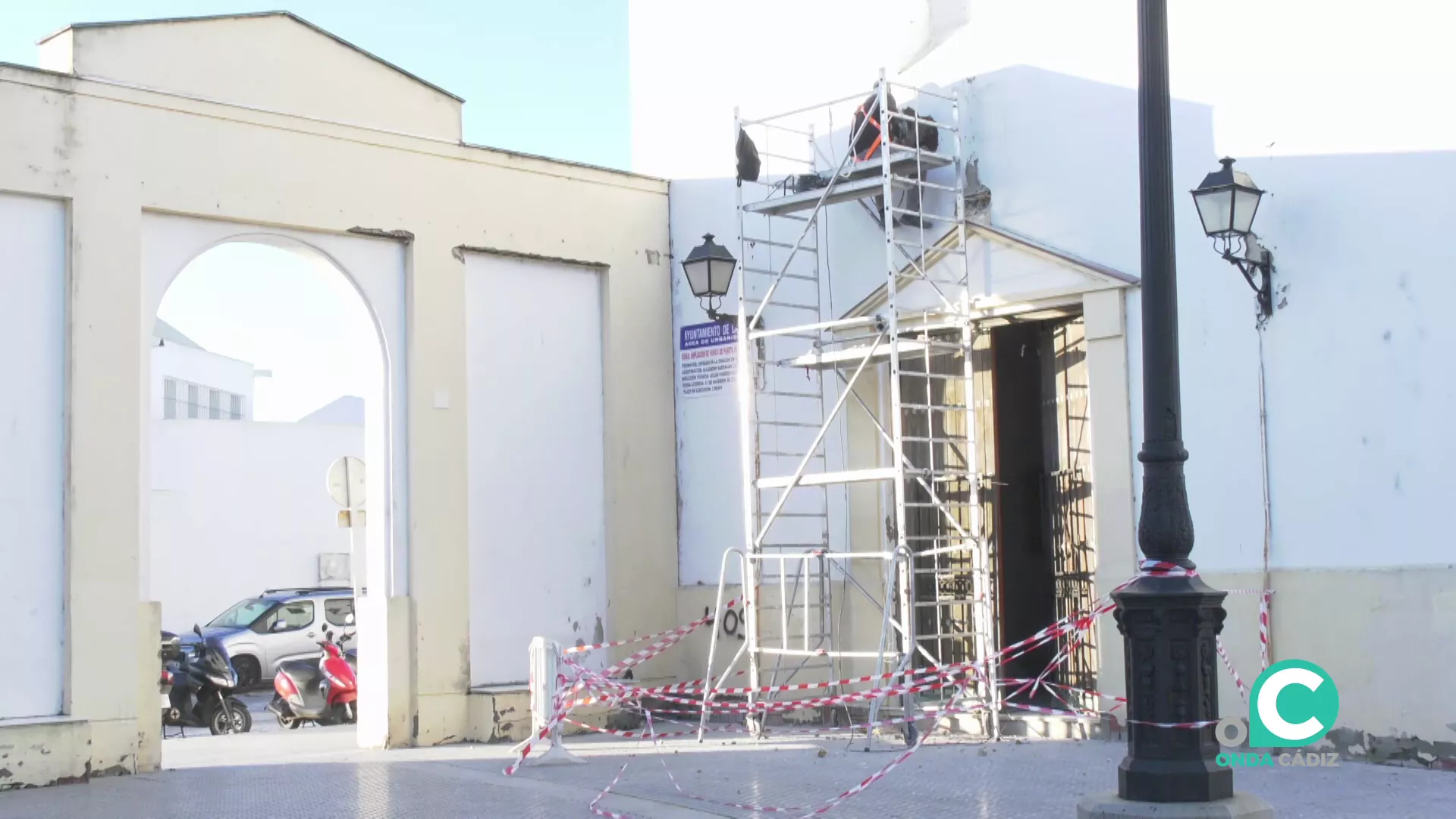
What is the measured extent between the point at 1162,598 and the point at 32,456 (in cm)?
814

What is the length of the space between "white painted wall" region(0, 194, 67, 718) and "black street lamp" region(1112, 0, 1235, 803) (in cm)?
781

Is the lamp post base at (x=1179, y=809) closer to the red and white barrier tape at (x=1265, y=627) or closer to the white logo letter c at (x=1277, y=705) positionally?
the white logo letter c at (x=1277, y=705)

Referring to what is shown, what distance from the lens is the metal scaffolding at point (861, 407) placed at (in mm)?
11602

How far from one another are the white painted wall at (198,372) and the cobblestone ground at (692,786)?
26973 millimetres

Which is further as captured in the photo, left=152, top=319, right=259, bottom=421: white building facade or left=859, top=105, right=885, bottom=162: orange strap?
left=152, top=319, right=259, bottom=421: white building facade

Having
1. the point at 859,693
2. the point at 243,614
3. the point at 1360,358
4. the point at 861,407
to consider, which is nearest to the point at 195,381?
the point at 243,614

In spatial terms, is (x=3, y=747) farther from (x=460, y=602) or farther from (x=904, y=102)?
(x=904, y=102)

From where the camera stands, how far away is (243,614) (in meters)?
22.5

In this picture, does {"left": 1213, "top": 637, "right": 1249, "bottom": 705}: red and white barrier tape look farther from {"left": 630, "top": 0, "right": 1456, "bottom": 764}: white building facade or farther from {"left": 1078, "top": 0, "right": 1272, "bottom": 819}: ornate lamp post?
{"left": 1078, "top": 0, "right": 1272, "bottom": 819}: ornate lamp post

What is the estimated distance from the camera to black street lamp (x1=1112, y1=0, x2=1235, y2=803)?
633 cm

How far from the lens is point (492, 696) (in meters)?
12.6

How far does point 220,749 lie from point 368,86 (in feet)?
19.4

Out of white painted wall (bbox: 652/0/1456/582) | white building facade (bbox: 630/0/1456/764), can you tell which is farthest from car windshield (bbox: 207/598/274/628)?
white painted wall (bbox: 652/0/1456/582)

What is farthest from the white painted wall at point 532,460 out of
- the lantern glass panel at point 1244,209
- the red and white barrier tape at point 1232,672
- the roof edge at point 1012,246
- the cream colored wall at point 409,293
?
the lantern glass panel at point 1244,209
